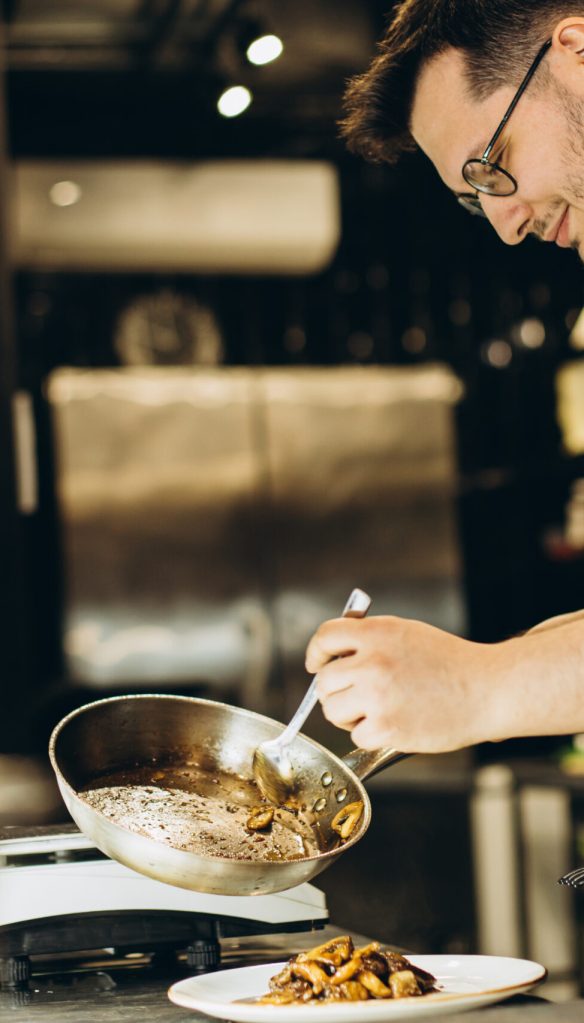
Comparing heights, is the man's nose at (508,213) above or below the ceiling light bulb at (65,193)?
below

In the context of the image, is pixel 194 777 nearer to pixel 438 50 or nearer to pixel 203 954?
pixel 203 954

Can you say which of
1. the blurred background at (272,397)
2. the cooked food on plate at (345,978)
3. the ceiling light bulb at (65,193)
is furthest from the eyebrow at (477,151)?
the ceiling light bulb at (65,193)

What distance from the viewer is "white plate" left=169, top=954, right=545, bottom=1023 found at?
3.14 feet

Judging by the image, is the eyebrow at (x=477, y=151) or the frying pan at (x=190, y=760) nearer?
the frying pan at (x=190, y=760)

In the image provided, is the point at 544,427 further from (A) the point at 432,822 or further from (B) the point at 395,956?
(B) the point at 395,956

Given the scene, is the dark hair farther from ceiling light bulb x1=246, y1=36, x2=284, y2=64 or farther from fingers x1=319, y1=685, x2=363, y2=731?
ceiling light bulb x1=246, y1=36, x2=284, y2=64

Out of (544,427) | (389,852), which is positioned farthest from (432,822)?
(544,427)

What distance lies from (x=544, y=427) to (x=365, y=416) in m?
0.67

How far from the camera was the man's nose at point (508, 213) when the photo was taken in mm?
1344

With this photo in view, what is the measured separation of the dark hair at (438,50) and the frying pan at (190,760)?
2.30 feet

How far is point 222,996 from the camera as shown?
108cm

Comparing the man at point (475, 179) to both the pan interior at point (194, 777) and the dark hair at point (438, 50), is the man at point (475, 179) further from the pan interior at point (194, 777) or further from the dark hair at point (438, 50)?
the pan interior at point (194, 777)

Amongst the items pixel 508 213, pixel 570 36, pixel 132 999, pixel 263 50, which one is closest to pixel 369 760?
pixel 132 999

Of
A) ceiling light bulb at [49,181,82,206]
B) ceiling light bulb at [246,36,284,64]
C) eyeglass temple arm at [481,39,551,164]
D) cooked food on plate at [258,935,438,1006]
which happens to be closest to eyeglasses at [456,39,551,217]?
eyeglass temple arm at [481,39,551,164]
